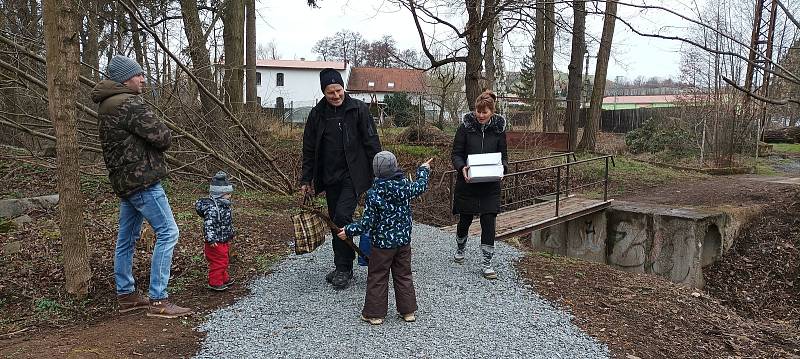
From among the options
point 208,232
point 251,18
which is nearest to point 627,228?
point 208,232

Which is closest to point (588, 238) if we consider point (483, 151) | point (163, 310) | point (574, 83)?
point (483, 151)

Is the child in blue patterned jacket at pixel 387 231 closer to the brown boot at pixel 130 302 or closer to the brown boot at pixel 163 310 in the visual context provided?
the brown boot at pixel 163 310

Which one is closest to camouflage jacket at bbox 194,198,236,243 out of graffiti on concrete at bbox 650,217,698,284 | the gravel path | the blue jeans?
the blue jeans

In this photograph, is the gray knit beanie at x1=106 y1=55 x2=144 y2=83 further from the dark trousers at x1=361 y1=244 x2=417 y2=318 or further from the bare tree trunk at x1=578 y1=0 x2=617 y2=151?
the bare tree trunk at x1=578 y1=0 x2=617 y2=151

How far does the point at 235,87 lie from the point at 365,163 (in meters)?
8.57

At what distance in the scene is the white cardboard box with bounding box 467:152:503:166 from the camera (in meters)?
5.34

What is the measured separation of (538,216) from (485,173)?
11.8 feet

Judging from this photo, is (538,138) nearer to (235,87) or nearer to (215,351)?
(235,87)

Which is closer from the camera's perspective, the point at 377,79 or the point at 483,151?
the point at 483,151

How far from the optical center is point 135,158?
3936 millimetres

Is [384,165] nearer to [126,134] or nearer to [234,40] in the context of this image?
[126,134]

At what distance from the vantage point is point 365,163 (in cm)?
483

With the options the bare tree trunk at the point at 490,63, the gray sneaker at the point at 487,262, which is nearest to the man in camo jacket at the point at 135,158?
the gray sneaker at the point at 487,262

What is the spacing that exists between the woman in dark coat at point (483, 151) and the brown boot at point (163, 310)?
2.64 m
